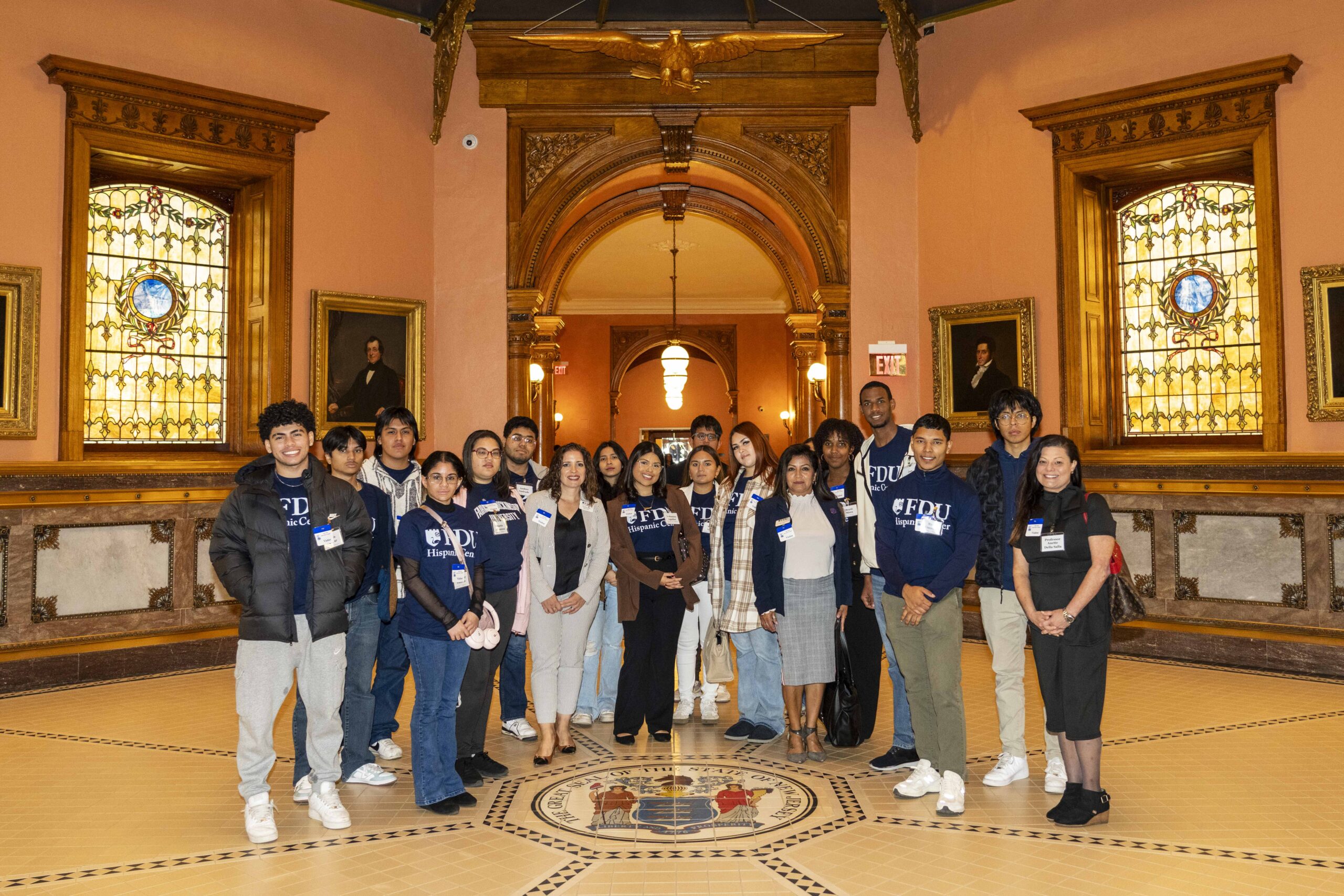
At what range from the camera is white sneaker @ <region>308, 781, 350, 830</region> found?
3740 mm

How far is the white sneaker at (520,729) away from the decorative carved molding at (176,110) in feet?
15.5

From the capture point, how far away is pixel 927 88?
27.3 feet

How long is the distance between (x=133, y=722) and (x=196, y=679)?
3.95 feet

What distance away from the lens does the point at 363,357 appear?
7.87 metres

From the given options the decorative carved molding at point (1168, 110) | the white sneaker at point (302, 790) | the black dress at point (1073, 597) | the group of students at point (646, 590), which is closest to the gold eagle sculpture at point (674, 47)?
the decorative carved molding at point (1168, 110)

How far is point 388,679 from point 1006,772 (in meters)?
2.73

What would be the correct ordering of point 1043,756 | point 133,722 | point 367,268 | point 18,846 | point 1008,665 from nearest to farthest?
point 18,846
point 1008,665
point 1043,756
point 133,722
point 367,268

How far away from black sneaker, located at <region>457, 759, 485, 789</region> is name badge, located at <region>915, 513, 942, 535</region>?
207 centimetres

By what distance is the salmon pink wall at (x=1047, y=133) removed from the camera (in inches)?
262

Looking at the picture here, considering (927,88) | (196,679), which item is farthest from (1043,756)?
(927,88)

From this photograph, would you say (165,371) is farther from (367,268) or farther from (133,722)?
(133,722)

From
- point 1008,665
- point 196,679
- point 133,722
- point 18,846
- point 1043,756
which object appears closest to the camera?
point 18,846

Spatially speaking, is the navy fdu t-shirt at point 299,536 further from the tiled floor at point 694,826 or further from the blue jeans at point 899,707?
→ the blue jeans at point 899,707

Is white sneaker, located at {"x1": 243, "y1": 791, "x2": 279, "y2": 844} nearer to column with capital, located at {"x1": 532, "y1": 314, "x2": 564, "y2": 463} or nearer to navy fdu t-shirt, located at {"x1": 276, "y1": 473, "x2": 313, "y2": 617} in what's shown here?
navy fdu t-shirt, located at {"x1": 276, "y1": 473, "x2": 313, "y2": 617}
